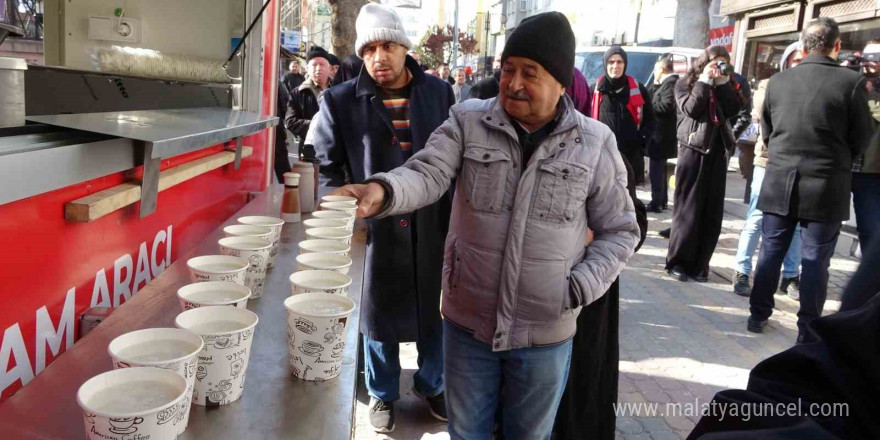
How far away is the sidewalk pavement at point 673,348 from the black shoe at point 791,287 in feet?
0.35

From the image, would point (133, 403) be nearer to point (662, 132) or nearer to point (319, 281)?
point (319, 281)

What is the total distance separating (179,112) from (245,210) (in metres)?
0.75

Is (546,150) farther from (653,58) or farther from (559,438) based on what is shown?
(653,58)

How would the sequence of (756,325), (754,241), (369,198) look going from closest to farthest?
(369,198) → (756,325) → (754,241)

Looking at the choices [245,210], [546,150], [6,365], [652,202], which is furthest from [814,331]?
[652,202]

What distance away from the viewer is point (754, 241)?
18.9ft

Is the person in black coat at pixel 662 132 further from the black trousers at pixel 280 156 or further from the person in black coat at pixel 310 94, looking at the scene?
the black trousers at pixel 280 156

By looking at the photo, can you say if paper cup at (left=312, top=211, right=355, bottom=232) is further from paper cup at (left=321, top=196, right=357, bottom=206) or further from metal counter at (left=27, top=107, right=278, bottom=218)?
metal counter at (left=27, top=107, right=278, bottom=218)

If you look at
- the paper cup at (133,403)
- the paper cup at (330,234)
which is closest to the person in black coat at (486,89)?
the paper cup at (330,234)

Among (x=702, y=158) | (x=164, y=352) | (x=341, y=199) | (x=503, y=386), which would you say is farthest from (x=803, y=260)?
(x=164, y=352)

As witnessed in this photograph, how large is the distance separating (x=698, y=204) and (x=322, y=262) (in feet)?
16.1

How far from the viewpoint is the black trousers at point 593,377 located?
2.74 metres

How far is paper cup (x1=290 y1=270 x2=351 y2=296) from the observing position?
1.73 m

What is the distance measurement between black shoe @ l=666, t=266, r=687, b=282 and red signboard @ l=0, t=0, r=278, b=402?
4.98 m
